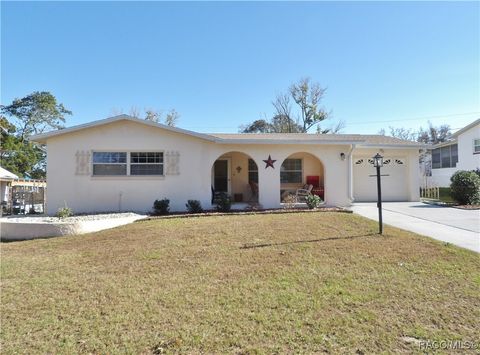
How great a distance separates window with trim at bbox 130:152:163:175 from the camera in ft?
42.2

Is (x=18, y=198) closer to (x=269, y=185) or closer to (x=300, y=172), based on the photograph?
(x=269, y=185)

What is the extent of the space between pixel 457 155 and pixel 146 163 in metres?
25.1

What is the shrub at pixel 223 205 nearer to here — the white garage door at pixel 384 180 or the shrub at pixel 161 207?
the shrub at pixel 161 207

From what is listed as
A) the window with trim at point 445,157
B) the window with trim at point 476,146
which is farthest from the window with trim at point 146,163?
the window with trim at point 445,157

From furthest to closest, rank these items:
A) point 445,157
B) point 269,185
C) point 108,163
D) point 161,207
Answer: point 445,157
point 269,185
point 108,163
point 161,207

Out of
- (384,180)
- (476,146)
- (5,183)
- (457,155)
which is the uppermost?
(476,146)

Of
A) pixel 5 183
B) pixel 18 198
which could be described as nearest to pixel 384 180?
pixel 18 198

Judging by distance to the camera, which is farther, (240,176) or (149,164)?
(240,176)

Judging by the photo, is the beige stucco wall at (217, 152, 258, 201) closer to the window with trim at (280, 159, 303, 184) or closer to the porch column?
the window with trim at (280, 159, 303, 184)

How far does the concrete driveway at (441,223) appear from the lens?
24.0 ft

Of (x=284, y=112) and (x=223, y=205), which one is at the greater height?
(x=284, y=112)

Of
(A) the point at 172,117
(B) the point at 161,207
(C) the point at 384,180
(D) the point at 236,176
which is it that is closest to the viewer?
(B) the point at 161,207

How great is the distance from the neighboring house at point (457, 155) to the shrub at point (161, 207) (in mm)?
17154

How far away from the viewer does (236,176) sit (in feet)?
54.4
